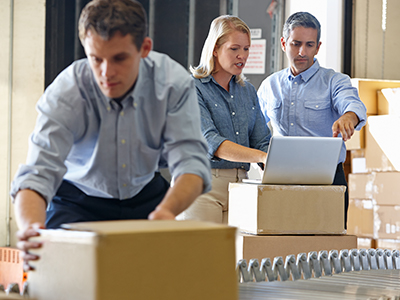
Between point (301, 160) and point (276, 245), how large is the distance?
0.30 meters

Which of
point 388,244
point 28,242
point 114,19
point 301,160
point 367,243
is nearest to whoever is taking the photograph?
point 28,242

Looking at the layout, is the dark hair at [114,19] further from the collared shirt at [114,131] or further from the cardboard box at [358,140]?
the cardboard box at [358,140]

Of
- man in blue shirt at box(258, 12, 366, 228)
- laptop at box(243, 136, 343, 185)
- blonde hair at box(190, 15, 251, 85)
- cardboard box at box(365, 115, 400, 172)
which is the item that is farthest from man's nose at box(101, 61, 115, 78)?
cardboard box at box(365, 115, 400, 172)

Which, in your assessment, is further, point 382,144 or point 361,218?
point 361,218

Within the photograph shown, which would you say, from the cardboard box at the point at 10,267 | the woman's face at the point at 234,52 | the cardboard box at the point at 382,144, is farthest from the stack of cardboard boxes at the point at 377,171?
the cardboard box at the point at 10,267

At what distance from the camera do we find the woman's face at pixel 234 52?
1987mm

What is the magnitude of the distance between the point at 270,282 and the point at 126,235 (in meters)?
0.62

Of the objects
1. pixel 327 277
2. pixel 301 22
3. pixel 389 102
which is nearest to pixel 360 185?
pixel 389 102

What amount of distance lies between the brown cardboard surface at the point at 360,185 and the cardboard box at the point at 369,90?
38cm

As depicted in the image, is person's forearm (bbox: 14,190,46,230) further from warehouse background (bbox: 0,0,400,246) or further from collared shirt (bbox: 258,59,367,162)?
warehouse background (bbox: 0,0,400,246)

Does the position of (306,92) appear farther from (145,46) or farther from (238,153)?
(145,46)

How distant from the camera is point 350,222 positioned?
131 inches

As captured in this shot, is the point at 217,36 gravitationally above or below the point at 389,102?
above

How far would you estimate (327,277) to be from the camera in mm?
1414
